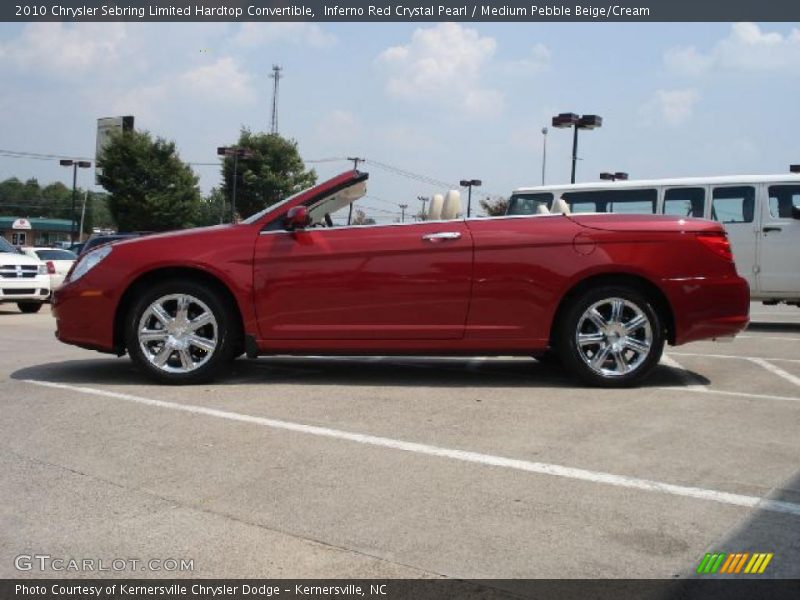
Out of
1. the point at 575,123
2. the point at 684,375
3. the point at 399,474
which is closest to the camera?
the point at 399,474

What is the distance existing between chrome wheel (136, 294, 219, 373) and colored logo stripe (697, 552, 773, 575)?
391cm

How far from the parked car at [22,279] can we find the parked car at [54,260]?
0.72 meters

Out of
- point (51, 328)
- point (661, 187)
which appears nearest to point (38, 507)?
point (51, 328)

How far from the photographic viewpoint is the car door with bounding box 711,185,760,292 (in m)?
11.4

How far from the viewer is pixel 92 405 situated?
207 inches

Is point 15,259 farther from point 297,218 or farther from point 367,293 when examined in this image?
point 367,293

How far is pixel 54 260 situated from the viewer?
17797 mm

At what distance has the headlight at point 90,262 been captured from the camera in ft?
19.7

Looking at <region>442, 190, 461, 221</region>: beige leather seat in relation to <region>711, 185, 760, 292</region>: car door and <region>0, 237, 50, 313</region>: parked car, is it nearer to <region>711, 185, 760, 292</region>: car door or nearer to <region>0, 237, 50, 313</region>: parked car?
<region>711, 185, 760, 292</region>: car door

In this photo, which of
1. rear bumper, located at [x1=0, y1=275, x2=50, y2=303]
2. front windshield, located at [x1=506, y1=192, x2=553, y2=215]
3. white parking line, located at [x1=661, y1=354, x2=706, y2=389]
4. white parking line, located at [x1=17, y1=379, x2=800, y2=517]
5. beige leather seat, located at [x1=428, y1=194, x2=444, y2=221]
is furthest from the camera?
rear bumper, located at [x1=0, y1=275, x2=50, y2=303]

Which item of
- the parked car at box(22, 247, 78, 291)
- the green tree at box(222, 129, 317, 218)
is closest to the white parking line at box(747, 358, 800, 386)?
the parked car at box(22, 247, 78, 291)

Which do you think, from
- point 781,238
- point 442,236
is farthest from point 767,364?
point 781,238

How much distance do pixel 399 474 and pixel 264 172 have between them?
44954 millimetres

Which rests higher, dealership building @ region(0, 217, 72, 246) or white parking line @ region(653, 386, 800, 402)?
dealership building @ region(0, 217, 72, 246)
